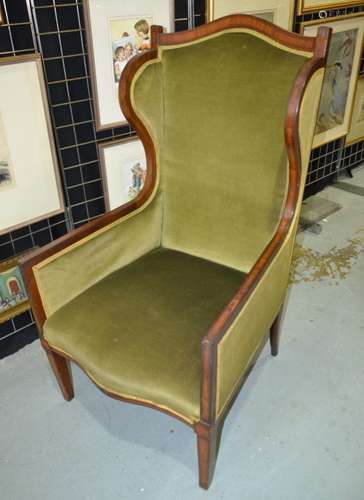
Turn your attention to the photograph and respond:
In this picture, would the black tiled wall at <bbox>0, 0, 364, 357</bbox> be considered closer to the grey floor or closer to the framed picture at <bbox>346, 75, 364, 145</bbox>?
the grey floor

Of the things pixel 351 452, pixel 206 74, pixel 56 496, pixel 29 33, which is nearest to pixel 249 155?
pixel 206 74

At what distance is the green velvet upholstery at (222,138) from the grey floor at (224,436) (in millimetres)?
557

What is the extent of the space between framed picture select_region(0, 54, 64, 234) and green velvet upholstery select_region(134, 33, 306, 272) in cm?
38

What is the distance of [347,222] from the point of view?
2.78 metres

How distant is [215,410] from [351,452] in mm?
613

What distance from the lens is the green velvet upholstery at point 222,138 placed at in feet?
4.37

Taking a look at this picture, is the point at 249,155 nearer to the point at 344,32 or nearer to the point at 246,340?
the point at 246,340

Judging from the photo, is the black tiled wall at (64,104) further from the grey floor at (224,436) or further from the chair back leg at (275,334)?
the chair back leg at (275,334)

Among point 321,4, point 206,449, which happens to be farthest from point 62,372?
point 321,4

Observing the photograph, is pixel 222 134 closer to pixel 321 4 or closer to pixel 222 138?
pixel 222 138

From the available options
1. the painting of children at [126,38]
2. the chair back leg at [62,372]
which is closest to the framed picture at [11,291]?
the chair back leg at [62,372]

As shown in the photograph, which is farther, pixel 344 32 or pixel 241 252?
pixel 344 32

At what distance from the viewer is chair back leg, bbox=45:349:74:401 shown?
58.9 inches

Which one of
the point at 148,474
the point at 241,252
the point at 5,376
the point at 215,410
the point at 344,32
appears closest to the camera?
the point at 215,410
